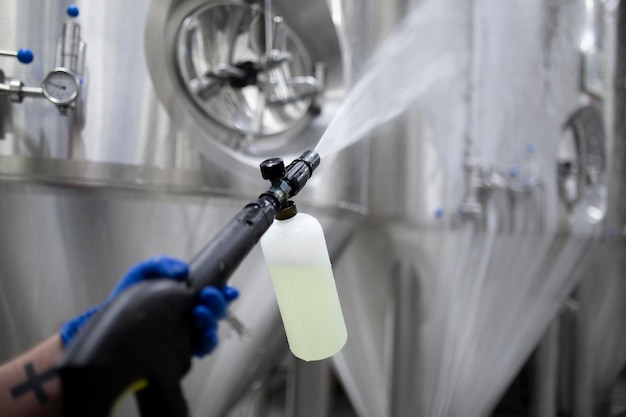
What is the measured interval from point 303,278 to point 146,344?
0.63 feet

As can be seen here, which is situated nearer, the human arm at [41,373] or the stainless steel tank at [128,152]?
the human arm at [41,373]

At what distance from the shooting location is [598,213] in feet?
5.65

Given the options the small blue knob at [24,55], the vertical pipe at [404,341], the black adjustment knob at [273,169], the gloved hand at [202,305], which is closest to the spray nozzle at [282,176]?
the black adjustment knob at [273,169]

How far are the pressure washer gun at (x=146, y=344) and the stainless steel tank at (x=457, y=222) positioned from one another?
931 mm

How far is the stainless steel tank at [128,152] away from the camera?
0.61 m

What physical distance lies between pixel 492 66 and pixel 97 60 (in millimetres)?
1025

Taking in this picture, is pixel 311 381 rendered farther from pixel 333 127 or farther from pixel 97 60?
pixel 97 60

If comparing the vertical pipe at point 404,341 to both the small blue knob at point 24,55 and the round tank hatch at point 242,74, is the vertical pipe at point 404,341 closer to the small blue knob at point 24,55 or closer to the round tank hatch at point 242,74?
the round tank hatch at point 242,74

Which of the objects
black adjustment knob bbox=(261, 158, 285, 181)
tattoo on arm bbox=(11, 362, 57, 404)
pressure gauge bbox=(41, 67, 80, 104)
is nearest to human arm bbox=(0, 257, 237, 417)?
tattoo on arm bbox=(11, 362, 57, 404)

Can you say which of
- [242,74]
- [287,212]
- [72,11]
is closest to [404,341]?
[242,74]

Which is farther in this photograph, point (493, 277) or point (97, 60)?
point (493, 277)

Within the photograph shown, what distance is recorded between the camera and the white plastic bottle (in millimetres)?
455

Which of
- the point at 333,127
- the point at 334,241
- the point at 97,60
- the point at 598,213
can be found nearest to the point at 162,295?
the point at 97,60

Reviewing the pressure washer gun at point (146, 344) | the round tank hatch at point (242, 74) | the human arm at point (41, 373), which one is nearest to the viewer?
the pressure washer gun at point (146, 344)
